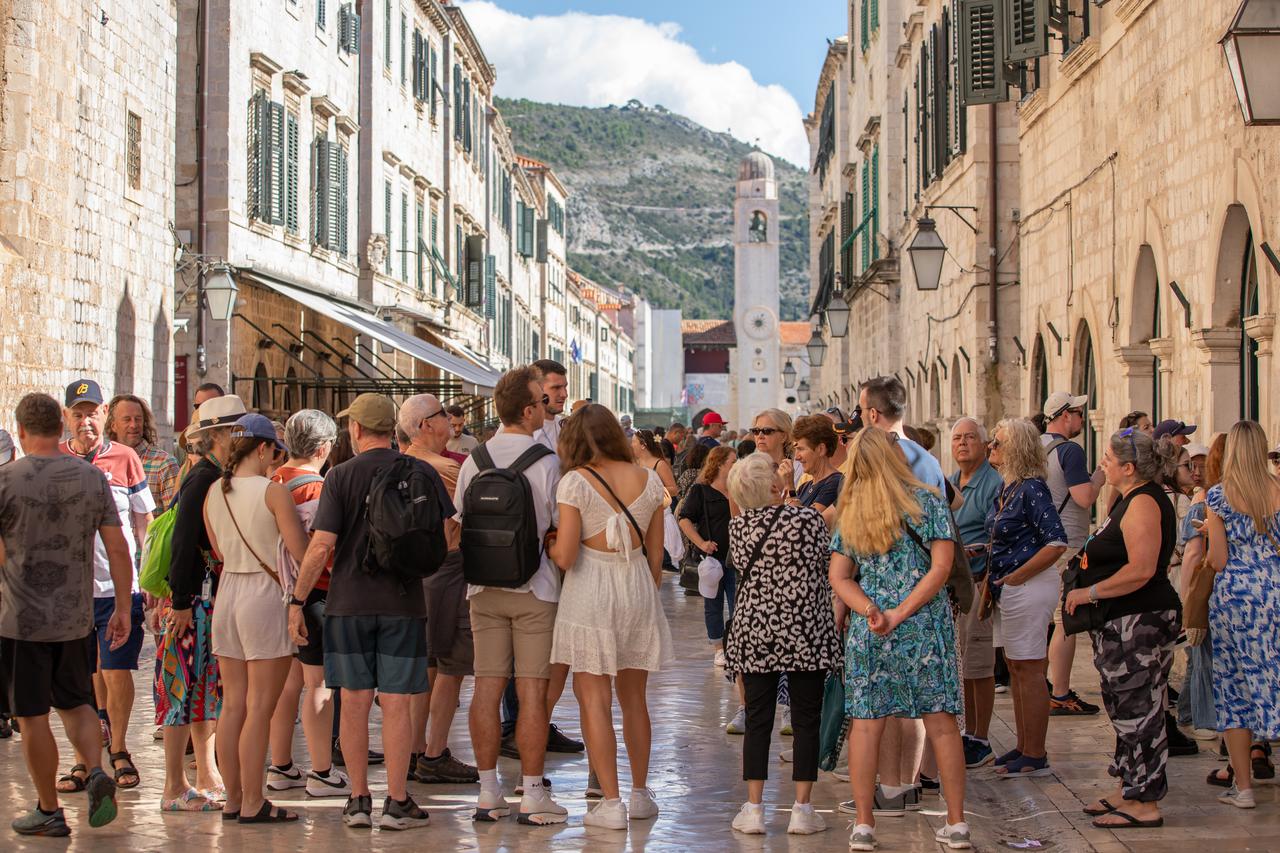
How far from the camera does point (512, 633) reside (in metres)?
7.47

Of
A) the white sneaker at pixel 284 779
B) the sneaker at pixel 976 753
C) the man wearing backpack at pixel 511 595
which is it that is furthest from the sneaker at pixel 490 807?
the sneaker at pixel 976 753

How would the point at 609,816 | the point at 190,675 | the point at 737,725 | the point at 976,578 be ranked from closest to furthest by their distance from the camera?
the point at 609,816, the point at 190,675, the point at 976,578, the point at 737,725

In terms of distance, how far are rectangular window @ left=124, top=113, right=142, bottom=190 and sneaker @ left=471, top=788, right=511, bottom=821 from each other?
37.8 feet

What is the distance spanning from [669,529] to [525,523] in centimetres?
213

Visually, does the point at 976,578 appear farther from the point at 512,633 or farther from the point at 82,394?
the point at 82,394

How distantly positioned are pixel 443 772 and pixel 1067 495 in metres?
4.33

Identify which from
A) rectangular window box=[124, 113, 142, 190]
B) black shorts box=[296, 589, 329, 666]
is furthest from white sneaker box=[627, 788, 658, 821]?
rectangular window box=[124, 113, 142, 190]

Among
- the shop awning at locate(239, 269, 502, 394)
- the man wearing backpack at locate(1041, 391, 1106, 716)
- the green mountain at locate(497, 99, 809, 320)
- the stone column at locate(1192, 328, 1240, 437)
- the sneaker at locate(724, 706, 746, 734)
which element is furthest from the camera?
the green mountain at locate(497, 99, 809, 320)

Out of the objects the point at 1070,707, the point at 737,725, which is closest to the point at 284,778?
the point at 737,725

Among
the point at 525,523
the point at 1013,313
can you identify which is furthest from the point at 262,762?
the point at 1013,313

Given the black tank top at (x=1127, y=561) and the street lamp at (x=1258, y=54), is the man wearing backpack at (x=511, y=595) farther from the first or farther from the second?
the street lamp at (x=1258, y=54)

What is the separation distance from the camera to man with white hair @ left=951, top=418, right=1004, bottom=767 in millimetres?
8594

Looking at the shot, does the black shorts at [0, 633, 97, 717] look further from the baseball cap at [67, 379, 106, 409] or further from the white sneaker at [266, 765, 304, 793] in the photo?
the baseball cap at [67, 379, 106, 409]

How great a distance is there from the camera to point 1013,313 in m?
20.8
